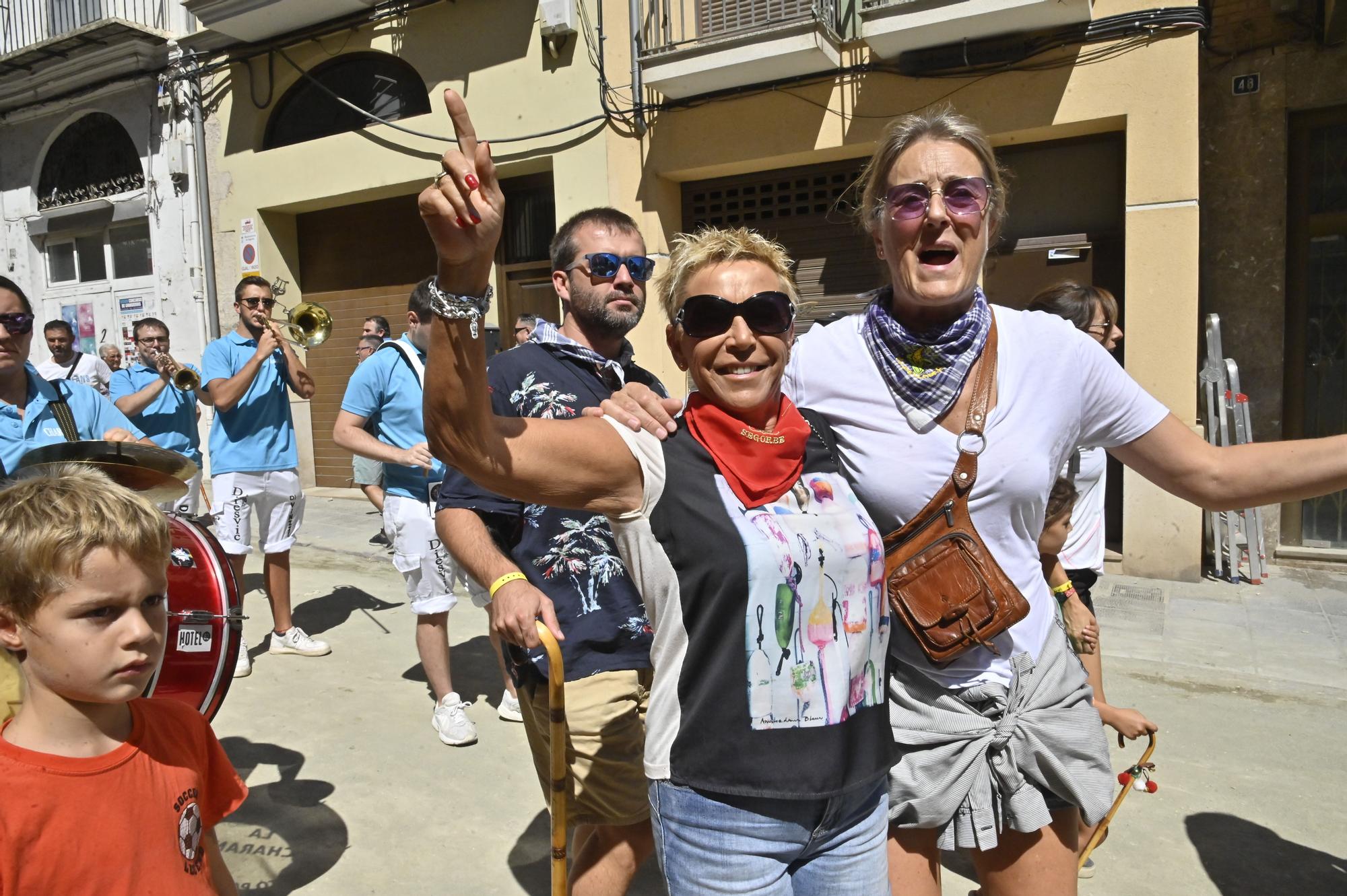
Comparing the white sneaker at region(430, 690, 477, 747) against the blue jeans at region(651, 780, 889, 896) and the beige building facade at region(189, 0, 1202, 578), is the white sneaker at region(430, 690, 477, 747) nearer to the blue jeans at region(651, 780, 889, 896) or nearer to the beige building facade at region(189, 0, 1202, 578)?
the blue jeans at region(651, 780, 889, 896)

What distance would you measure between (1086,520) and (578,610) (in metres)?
2.01

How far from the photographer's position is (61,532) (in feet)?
5.52

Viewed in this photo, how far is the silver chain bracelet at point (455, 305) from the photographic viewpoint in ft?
A: 4.33

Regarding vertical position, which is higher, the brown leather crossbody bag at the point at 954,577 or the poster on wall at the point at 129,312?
the poster on wall at the point at 129,312

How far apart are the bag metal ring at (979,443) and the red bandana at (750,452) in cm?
31

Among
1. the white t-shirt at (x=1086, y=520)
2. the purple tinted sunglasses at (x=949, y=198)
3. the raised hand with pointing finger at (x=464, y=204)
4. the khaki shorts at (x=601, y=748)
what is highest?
the purple tinted sunglasses at (x=949, y=198)

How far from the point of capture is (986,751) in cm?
193

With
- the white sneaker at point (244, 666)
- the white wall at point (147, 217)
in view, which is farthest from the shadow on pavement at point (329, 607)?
the white wall at point (147, 217)

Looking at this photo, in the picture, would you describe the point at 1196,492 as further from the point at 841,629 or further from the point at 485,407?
the point at 485,407

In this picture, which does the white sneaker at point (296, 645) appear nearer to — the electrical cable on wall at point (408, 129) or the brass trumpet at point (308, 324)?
the brass trumpet at point (308, 324)

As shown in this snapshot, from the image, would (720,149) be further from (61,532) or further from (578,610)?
(61,532)

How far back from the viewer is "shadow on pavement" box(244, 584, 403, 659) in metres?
6.16

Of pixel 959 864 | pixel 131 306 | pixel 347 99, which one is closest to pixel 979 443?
pixel 959 864

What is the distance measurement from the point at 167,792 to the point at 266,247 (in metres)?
10.8
